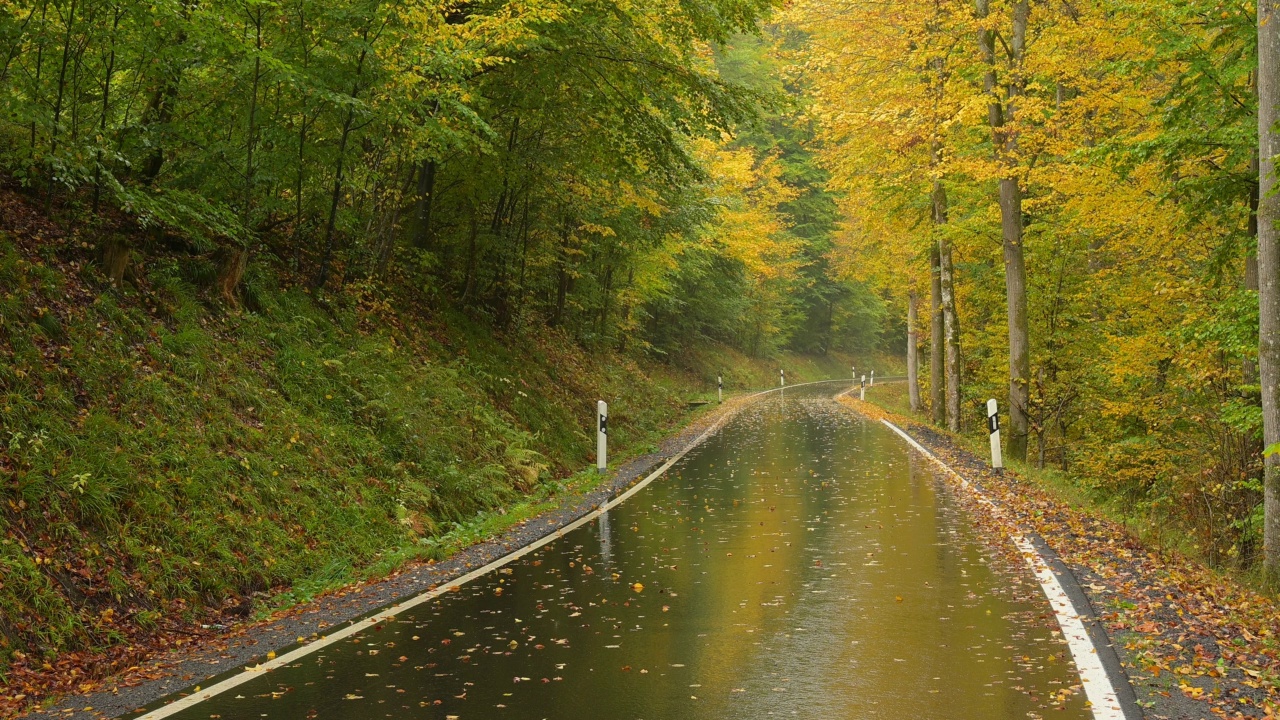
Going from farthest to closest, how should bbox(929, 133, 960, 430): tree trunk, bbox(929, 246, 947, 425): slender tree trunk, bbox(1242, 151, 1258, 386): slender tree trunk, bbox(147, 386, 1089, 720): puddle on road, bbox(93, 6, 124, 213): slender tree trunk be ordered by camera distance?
bbox(929, 246, 947, 425): slender tree trunk → bbox(929, 133, 960, 430): tree trunk → bbox(1242, 151, 1258, 386): slender tree trunk → bbox(93, 6, 124, 213): slender tree trunk → bbox(147, 386, 1089, 720): puddle on road

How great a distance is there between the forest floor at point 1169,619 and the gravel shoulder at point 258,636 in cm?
539

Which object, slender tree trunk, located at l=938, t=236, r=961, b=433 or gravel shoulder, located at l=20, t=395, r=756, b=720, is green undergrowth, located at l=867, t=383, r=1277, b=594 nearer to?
slender tree trunk, located at l=938, t=236, r=961, b=433

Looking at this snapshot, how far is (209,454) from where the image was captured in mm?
9438

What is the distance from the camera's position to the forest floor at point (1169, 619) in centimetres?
541

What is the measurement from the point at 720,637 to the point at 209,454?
5.33 meters

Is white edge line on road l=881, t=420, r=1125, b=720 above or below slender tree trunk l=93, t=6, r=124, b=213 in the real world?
below

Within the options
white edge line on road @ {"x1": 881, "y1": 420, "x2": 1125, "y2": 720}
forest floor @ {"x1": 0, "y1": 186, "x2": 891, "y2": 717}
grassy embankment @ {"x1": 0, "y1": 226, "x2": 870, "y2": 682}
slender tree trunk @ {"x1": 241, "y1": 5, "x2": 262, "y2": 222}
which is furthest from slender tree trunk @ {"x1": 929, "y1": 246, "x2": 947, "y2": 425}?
slender tree trunk @ {"x1": 241, "y1": 5, "x2": 262, "y2": 222}

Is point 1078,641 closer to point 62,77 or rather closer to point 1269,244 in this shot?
point 1269,244

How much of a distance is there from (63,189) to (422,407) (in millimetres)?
5421

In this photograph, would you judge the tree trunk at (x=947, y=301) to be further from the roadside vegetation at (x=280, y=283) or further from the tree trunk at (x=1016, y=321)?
the roadside vegetation at (x=280, y=283)

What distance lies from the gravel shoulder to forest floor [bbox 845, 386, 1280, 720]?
5.39 m

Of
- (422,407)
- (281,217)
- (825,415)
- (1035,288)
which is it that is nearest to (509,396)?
(422,407)

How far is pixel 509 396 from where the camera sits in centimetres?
1877

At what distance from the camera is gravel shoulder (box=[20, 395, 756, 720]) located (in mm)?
5746
